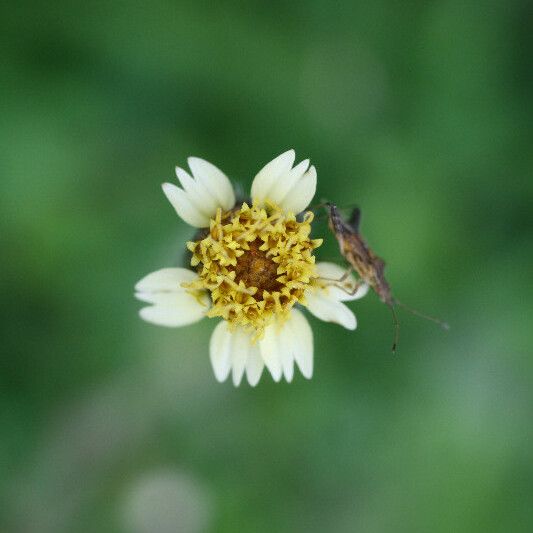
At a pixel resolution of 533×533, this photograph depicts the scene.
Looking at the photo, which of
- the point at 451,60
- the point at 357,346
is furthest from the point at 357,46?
the point at 357,346

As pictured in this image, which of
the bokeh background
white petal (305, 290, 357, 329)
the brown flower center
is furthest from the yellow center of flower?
the bokeh background

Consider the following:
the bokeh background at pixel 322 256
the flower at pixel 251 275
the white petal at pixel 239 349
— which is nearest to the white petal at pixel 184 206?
the flower at pixel 251 275

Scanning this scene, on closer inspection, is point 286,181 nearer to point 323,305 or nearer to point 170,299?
point 323,305

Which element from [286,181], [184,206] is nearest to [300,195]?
[286,181]

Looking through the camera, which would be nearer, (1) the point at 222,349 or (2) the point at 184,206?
(2) the point at 184,206

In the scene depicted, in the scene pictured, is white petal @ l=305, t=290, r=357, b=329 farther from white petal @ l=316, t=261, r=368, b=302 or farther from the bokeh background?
the bokeh background

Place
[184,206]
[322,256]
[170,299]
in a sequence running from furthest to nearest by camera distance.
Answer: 1. [322,256]
2. [170,299]
3. [184,206]
